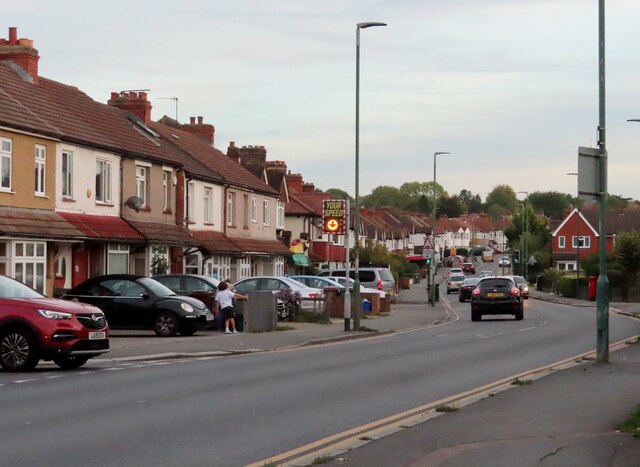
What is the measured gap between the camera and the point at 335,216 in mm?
33844

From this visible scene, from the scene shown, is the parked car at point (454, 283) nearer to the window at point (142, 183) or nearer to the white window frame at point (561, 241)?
the white window frame at point (561, 241)

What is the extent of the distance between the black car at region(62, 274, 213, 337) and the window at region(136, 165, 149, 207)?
13.1m

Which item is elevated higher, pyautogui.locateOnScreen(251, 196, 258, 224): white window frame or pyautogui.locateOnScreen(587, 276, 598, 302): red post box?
pyautogui.locateOnScreen(251, 196, 258, 224): white window frame

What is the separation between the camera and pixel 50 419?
13055mm

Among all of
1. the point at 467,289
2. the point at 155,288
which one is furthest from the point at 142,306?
the point at 467,289

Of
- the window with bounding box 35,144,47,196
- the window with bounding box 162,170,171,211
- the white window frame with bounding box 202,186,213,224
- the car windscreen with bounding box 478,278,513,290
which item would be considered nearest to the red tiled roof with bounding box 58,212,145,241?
the window with bounding box 35,144,47,196

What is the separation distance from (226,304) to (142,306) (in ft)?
9.07

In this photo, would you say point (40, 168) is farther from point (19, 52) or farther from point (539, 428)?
point (539, 428)

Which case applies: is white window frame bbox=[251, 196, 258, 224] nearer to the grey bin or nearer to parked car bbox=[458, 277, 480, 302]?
parked car bbox=[458, 277, 480, 302]

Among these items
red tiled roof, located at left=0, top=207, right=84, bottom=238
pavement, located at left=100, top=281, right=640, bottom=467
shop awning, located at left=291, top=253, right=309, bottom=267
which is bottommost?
pavement, located at left=100, top=281, right=640, bottom=467

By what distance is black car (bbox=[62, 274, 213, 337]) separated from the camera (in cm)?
2897

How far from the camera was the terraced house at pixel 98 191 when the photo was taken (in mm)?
32938

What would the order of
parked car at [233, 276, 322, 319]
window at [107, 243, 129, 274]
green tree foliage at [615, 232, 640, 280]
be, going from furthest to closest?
green tree foliage at [615, 232, 640, 280]
parked car at [233, 276, 322, 319]
window at [107, 243, 129, 274]

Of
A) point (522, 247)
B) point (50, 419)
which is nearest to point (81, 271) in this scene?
point (50, 419)
